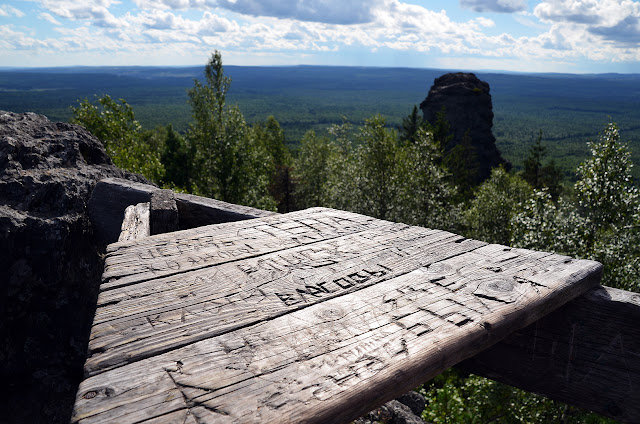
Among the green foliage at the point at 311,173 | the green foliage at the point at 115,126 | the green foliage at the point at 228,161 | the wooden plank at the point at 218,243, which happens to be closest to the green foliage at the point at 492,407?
the wooden plank at the point at 218,243

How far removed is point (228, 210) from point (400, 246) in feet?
5.54

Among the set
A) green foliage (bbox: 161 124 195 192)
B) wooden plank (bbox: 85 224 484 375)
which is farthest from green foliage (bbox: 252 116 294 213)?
wooden plank (bbox: 85 224 484 375)

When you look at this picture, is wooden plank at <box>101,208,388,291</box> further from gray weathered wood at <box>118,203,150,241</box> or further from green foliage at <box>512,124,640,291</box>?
green foliage at <box>512,124,640,291</box>

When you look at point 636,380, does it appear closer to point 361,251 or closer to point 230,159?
point 361,251

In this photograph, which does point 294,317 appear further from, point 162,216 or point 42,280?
point 42,280

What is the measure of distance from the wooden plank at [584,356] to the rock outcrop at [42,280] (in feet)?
11.3

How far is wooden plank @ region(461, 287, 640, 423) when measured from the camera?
6.03ft

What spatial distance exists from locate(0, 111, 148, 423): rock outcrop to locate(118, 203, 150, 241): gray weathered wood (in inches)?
25.4

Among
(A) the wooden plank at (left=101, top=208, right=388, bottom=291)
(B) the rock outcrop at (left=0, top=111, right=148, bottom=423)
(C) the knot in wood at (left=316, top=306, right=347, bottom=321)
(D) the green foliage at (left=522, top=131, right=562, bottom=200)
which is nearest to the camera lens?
(C) the knot in wood at (left=316, top=306, right=347, bottom=321)

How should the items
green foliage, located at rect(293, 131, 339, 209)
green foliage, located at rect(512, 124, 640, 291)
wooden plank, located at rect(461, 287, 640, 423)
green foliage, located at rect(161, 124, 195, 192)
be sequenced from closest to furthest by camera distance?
1. wooden plank, located at rect(461, 287, 640, 423)
2. green foliage, located at rect(512, 124, 640, 291)
3. green foliage, located at rect(161, 124, 195, 192)
4. green foliage, located at rect(293, 131, 339, 209)

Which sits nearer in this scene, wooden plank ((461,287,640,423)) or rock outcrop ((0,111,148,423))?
wooden plank ((461,287,640,423))

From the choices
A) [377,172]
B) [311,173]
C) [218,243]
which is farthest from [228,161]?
[218,243]

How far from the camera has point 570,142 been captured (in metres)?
156

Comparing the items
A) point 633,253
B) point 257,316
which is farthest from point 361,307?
point 633,253
